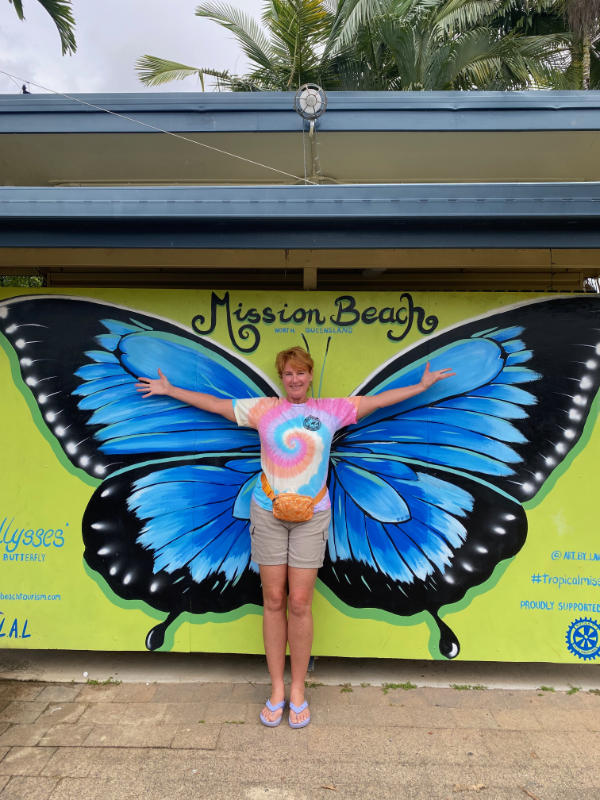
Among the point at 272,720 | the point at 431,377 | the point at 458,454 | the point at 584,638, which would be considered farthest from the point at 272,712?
the point at 431,377

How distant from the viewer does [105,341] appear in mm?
2941

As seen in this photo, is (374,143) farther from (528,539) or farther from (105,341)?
(528,539)

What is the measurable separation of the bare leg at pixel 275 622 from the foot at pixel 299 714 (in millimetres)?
61

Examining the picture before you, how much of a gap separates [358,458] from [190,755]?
1576 mm

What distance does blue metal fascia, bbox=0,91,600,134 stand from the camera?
394 centimetres

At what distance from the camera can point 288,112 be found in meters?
4.04

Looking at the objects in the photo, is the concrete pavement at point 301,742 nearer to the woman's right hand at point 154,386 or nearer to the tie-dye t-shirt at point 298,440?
the tie-dye t-shirt at point 298,440

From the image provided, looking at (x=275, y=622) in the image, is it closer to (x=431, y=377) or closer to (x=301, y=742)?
(x=301, y=742)

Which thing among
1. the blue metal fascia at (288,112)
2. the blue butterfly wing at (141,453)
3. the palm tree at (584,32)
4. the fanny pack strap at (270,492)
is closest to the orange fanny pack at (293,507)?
the fanny pack strap at (270,492)

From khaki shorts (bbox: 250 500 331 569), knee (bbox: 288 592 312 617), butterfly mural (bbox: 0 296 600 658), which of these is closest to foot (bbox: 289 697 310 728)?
knee (bbox: 288 592 312 617)

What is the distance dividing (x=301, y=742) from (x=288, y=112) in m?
4.05

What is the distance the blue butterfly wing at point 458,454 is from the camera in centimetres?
287

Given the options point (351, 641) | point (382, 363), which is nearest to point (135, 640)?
point (351, 641)

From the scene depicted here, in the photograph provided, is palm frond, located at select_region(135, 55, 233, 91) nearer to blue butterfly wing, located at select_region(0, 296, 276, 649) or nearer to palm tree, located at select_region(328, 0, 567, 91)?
palm tree, located at select_region(328, 0, 567, 91)
